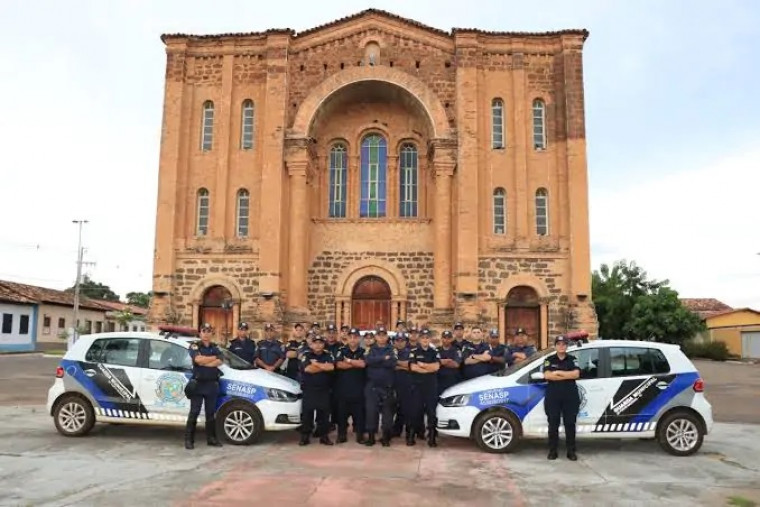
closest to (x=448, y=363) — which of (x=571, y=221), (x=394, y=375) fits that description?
(x=394, y=375)

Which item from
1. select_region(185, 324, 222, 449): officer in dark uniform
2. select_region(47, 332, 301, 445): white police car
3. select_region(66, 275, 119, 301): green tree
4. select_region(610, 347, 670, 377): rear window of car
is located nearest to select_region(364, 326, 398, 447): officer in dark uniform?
select_region(47, 332, 301, 445): white police car

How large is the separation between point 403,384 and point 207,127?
16092 mm

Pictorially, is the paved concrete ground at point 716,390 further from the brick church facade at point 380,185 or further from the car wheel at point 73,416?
the car wheel at point 73,416

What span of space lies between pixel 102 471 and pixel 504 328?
15.5m

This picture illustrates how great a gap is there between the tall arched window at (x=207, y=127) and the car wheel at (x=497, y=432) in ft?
55.3

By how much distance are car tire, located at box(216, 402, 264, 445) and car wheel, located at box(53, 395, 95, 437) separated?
6.83 ft

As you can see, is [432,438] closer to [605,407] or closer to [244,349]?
[605,407]

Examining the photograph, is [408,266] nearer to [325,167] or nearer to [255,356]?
[325,167]

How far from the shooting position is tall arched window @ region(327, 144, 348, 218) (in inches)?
951

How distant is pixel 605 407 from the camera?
9.33 m

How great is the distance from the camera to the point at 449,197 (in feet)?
73.3

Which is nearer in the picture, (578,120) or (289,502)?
(289,502)

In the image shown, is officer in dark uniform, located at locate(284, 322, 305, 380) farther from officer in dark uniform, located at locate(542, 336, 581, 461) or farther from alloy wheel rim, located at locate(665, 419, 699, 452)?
alloy wheel rim, located at locate(665, 419, 699, 452)

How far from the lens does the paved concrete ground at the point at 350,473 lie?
673 centimetres
